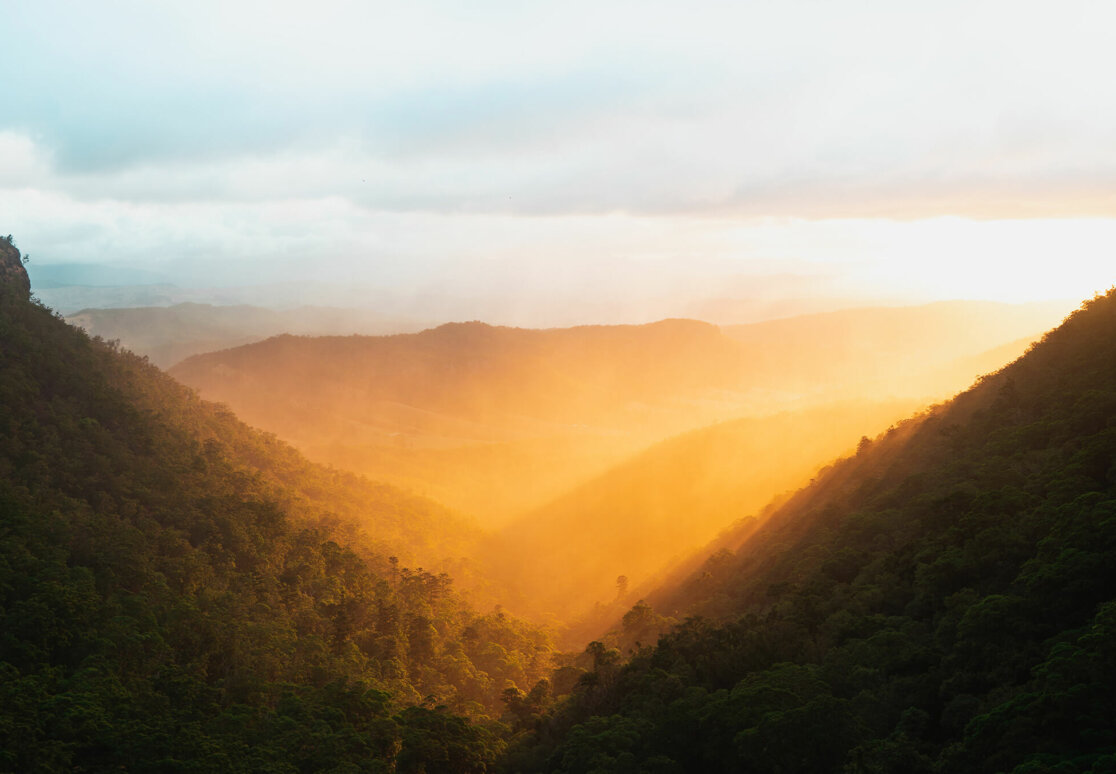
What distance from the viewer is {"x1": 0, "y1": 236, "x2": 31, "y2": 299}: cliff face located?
314ft

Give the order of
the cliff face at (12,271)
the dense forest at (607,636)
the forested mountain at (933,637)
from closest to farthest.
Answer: the forested mountain at (933,637)
the dense forest at (607,636)
the cliff face at (12,271)

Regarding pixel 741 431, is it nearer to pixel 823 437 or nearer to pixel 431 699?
pixel 823 437

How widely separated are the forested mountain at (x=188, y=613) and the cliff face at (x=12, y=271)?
1.31ft

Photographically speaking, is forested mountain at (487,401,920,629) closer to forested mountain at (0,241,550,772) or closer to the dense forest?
forested mountain at (0,241,550,772)

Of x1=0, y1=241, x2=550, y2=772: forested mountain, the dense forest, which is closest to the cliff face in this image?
x1=0, y1=241, x2=550, y2=772: forested mountain

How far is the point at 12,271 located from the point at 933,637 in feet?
352

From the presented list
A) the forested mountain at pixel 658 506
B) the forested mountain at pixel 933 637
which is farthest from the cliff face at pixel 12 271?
the forested mountain at pixel 933 637

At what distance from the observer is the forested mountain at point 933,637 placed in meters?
29.8

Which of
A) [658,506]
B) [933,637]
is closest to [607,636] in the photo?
[933,637]

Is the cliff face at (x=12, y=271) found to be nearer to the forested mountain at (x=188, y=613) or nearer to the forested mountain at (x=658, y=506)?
the forested mountain at (x=188, y=613)

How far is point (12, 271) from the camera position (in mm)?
100688

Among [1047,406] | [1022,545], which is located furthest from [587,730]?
[1047,406]

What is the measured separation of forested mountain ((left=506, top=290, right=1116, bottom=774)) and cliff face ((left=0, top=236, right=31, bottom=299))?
265 ft

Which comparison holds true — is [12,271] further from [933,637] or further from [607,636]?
[933,637]
